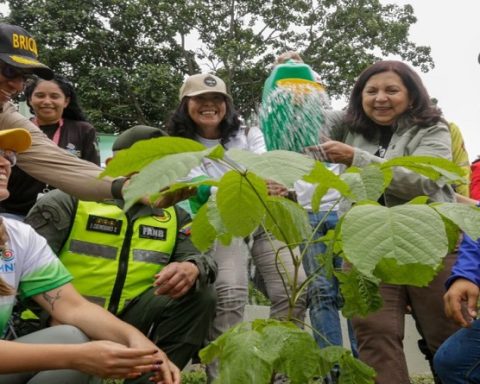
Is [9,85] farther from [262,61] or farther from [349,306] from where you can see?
[262,61]

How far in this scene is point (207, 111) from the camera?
327 centimetres

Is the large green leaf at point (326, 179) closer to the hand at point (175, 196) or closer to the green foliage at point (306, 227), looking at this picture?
the green foliage at point (306, 227)

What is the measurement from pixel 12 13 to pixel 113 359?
1493cm

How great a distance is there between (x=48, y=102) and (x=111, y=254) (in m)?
1.29

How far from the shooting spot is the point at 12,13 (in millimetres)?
15117

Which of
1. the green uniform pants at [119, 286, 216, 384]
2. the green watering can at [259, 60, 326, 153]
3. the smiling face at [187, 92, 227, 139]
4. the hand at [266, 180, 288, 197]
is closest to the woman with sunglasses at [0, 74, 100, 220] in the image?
the smiling face at [187, 92, 227, 139]

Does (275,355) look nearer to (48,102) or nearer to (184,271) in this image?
(184,271)

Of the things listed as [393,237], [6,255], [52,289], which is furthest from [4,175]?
[393,237]

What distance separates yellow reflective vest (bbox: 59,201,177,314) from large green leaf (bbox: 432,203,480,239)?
6.14 ft

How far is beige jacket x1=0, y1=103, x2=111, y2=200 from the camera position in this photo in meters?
2.56

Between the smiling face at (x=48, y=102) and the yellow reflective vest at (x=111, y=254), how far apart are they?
1039 mm

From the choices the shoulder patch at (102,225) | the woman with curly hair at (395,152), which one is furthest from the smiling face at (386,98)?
the shoulder patch at (102,225)

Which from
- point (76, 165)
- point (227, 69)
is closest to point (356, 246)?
point (76, 165)

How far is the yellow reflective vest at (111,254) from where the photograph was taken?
109 inches
